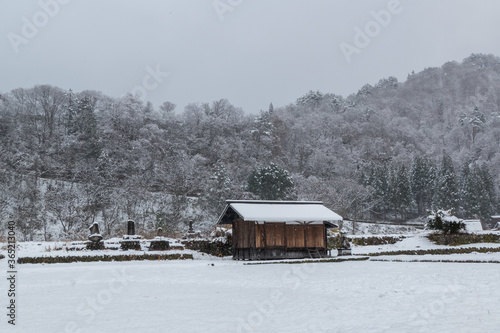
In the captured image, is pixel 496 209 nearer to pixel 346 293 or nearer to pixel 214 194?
pixel 214 194

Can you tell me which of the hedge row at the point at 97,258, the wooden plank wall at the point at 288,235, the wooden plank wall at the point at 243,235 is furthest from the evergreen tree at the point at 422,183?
the hedge row at the point at 97,258

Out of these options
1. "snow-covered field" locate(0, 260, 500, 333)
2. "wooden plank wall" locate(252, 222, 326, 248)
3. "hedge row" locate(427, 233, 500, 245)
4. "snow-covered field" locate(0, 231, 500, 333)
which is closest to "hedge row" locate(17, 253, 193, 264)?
"wooden plank wall" locate(252, 222, 326, 248)

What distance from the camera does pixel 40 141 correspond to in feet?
198

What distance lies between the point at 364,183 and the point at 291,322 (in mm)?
60756

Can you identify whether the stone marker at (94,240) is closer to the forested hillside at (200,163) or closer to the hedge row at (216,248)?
the hedge row at (216,248)

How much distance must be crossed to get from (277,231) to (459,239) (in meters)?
15.4

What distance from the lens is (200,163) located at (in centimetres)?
6366

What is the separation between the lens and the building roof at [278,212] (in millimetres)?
26239

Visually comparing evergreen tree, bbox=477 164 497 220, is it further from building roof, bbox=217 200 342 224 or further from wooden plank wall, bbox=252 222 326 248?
wooden plank wall, bbox=252 222 326 248

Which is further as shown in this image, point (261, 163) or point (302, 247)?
point (261, 163)

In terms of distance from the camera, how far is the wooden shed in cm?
2670

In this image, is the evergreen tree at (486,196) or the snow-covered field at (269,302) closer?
the snow-covered field at (269,302)

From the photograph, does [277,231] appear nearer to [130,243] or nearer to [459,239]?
[130,243]

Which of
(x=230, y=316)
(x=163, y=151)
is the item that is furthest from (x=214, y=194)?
(x=230, y=316)
